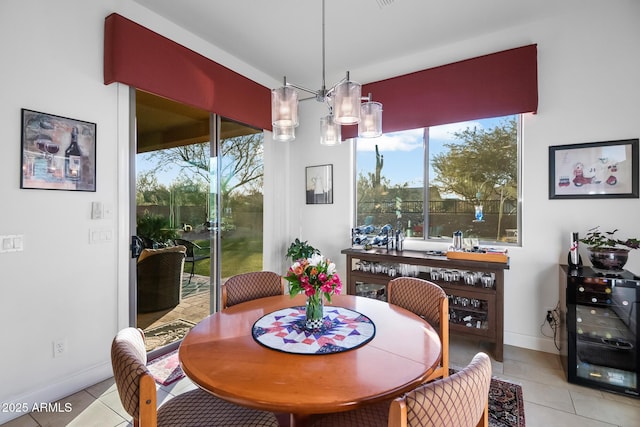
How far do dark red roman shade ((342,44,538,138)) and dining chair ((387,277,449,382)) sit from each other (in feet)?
6.69

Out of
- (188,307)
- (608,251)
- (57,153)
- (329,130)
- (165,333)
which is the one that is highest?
(329,130)

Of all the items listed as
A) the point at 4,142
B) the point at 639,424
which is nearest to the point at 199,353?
the point at 4,142

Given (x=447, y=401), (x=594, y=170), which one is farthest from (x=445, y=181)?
(x=447, y=401)

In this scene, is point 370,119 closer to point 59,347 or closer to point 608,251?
point 608,251

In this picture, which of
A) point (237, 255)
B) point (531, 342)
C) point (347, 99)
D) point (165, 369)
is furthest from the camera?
point (237, 255)

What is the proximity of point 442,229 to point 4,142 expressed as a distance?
153 inches

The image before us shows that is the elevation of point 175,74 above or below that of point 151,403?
above

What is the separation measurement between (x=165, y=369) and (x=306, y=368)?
2.00 m

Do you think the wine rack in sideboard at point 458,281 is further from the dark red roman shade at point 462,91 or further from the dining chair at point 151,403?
the dining chair at point 151,403

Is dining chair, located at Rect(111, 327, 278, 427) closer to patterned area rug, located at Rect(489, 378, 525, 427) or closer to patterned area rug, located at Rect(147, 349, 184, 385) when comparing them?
patterned area rug, located at Rect(147, 349, 184, 385)

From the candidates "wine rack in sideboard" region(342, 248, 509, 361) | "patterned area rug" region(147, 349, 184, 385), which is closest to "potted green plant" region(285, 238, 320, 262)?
"wine rack in sideboard" region(342, 248, 509, 361)

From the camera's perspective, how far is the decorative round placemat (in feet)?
4.49

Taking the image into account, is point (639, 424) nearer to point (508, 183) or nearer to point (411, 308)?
point (411, 308)

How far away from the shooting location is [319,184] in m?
4.27
